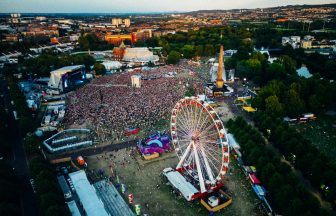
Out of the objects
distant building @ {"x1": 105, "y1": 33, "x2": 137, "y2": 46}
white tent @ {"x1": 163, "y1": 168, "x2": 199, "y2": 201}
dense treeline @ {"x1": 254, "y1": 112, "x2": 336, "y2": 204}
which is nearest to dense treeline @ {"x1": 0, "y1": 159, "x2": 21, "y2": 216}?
white tent @ {"x1": 163, "y1": 168, "x2": 199, "y2": 201}

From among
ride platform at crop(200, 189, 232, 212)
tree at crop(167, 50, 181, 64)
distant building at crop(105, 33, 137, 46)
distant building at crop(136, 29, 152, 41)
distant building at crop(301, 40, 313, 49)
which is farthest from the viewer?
distant building at crop(136, 29, 152, 41)

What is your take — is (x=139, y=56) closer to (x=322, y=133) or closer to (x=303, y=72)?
(x=303, y=72)

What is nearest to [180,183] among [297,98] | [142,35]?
[297,98]

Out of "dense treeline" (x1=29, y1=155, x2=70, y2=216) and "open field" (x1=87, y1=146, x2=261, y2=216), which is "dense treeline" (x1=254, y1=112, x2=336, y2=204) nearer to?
"open field" (x1=87, y1=146, x2=261, y2=216)

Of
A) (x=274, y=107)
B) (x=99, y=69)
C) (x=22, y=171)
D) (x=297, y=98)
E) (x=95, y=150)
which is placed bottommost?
(x=22, y=171)

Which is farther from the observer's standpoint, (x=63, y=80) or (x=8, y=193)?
(x=63, y=80)

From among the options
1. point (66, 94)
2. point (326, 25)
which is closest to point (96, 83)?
point (66, 94)

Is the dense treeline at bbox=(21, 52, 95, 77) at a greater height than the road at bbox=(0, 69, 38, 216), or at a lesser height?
greater

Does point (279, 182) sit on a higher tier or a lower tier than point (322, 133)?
higher
